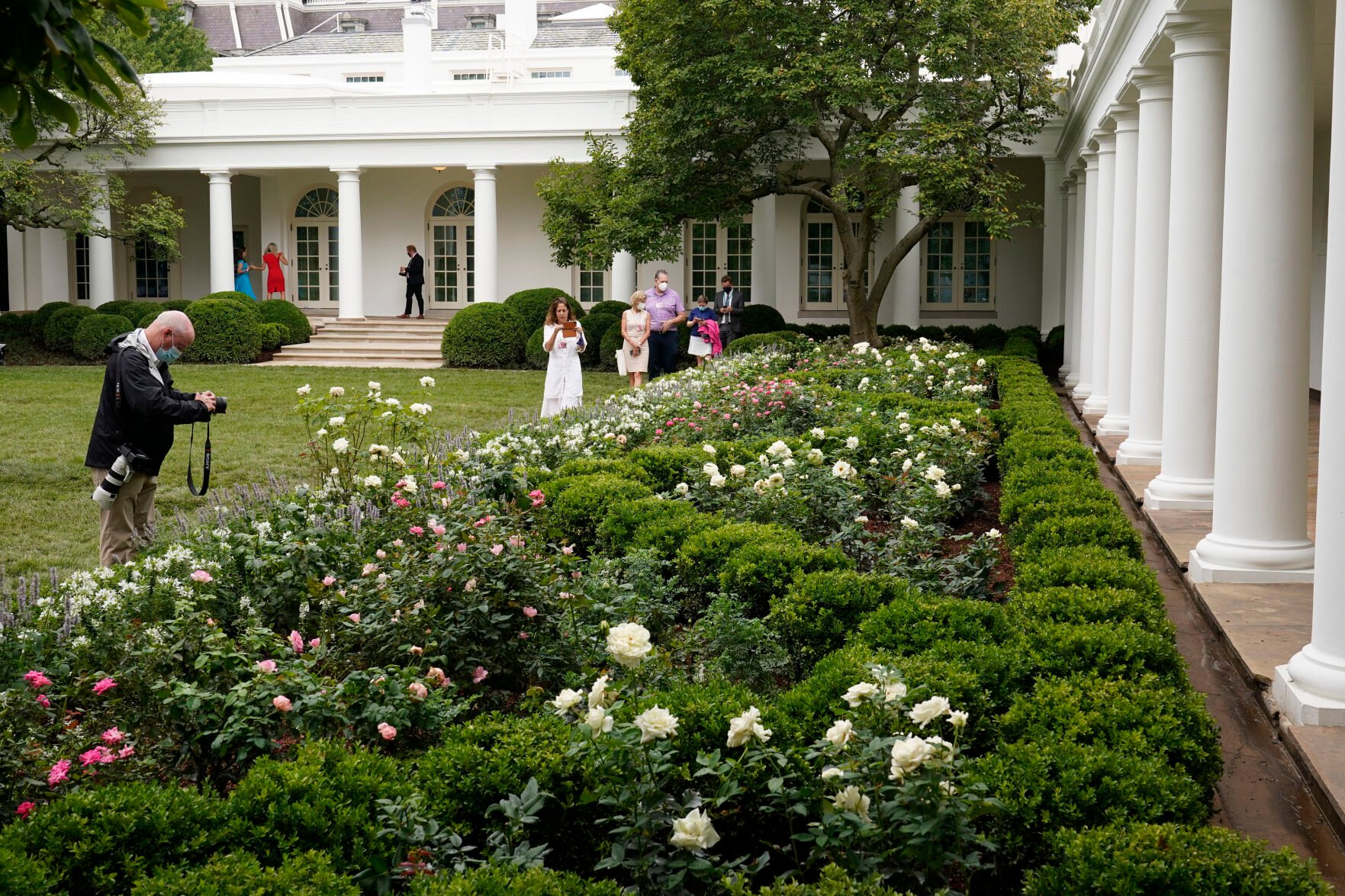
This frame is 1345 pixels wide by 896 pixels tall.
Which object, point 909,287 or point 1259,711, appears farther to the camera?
point 909,287

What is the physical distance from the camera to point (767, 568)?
5.54 metres

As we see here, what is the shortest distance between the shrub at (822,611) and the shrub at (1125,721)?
1126 millimetres

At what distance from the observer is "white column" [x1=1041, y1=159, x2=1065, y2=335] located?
76.2 ft

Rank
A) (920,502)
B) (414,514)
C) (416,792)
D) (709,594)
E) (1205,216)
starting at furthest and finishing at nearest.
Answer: (1205,216), (920,502), (414,514), (709,594), (416,792)

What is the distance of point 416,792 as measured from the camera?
10.7ft

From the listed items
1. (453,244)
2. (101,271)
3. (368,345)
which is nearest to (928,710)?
(368,345)

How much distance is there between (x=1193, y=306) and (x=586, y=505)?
425cm

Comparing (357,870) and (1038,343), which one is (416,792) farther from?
(1038,343)

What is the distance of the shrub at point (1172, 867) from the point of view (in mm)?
2719

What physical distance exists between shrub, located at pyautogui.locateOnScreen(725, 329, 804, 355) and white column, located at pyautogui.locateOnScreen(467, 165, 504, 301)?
737cm

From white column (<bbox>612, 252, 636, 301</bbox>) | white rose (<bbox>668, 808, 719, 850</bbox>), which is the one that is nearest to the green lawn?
white column (<bbox>612, 252, 636, 301</bbox>)

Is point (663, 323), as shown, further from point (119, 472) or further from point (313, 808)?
point (313, 808)

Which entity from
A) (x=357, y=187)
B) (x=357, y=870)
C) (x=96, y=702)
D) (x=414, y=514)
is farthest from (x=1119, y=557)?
(x=357, y=187)

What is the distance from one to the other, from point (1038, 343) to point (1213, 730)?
19.3 m
